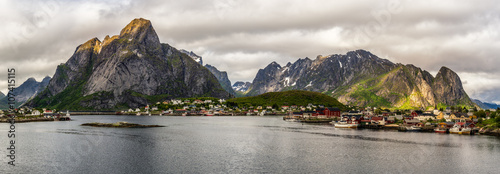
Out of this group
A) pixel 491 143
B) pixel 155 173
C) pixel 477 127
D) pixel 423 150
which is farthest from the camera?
pixel 477 127

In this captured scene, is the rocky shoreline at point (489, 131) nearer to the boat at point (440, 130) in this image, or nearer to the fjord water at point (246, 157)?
the boat at point (440, 130)

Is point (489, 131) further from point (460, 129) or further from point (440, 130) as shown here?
point (440, 130)

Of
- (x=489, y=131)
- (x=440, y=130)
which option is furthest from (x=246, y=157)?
(x=489, y=131)

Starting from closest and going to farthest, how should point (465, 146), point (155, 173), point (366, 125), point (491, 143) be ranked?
point (155, 173) < point (465, 146) < point (491, 143) < point (366, 125)

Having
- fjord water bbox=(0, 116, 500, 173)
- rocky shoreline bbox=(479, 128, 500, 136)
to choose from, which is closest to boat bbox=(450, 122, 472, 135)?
rocky shoreline bbox=(479, 128, 500, 136)

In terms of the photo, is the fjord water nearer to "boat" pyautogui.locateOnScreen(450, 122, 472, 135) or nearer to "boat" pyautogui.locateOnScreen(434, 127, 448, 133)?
"boat" pyautogui.locateOnScreen(450, 122, 472, 135)

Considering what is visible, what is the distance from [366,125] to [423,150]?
237ft

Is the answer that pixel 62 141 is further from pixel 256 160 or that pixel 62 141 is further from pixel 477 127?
pixel 477 127

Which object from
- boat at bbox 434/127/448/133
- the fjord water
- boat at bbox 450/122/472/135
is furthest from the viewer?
boat at bbox 434/127/448/133

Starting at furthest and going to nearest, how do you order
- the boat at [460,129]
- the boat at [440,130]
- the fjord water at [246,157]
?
1. the boat at [440,130]
2. the boat at [460,129]
3. the fjord water at [246,157]

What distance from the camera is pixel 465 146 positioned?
78.2 m

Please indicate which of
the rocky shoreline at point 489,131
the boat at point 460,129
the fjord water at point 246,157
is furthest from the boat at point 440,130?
Answer: the fjord water at point 246,157

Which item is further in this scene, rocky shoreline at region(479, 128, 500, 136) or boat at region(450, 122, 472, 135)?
boat at region(450, 122, 472, 135)

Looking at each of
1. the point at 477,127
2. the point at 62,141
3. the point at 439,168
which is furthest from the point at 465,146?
the point at 62,141
